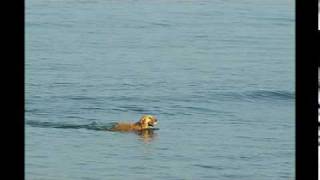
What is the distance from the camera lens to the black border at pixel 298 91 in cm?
120

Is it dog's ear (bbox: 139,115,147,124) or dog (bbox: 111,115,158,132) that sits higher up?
dog's ear (bbox: 139,115,147,124)

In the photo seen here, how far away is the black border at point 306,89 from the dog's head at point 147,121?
1137 mm

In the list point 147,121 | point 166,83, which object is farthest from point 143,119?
point 166,83

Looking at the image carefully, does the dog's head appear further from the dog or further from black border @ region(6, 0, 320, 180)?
black border @ region(6, 0, 320, 180)

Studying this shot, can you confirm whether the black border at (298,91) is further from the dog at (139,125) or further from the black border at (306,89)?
the dog at (139,125)

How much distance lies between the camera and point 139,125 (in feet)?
7.57

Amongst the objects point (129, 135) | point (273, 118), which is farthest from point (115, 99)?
point (273, 118)

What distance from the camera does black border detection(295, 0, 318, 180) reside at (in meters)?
1.21

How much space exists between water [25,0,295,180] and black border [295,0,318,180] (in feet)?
3.13

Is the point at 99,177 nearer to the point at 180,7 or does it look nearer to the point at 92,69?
the point at 92,69

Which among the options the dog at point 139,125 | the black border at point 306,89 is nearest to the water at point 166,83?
the dog at point 139,125
